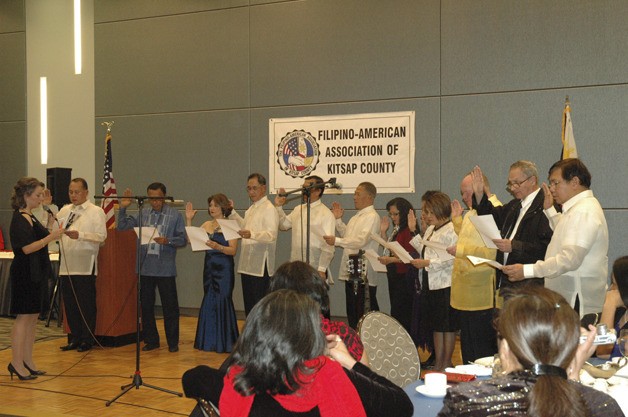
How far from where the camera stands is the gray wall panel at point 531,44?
6.70 meters

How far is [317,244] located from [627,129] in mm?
3141

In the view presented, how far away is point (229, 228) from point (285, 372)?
4710 millimetres

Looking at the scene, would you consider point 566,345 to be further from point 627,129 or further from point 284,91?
point 284,91

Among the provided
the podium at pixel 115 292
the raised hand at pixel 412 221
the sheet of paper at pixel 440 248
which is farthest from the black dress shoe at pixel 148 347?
the sheet of paper at pixel 440 248

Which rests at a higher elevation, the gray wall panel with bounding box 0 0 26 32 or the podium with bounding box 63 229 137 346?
the gray wall panel with bounding box 0 0 26 32

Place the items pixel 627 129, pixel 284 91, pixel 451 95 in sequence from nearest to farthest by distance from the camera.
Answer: pixel 627 129 < pixel 451 95 < pixel 284 91

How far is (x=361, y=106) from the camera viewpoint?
25.6ft

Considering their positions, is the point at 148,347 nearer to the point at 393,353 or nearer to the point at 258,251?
the point at 258,251

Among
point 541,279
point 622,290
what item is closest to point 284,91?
point 541,279

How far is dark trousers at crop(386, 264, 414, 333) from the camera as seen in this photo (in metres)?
6.05

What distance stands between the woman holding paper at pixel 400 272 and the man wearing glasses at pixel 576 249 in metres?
2.00

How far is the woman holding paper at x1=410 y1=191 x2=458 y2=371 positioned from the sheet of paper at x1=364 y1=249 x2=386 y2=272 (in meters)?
0.78

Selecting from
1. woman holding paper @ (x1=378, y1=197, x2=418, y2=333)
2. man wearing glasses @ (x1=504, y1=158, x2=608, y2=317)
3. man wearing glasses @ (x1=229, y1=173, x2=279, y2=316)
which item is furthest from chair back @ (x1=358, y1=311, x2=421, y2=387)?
man wearing glasses @ (x1=229, y1=173, x2=279, y2=316)

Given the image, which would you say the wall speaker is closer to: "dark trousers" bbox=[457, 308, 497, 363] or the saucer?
"dark trousers" bbox=[457, 308, 497, 363]
